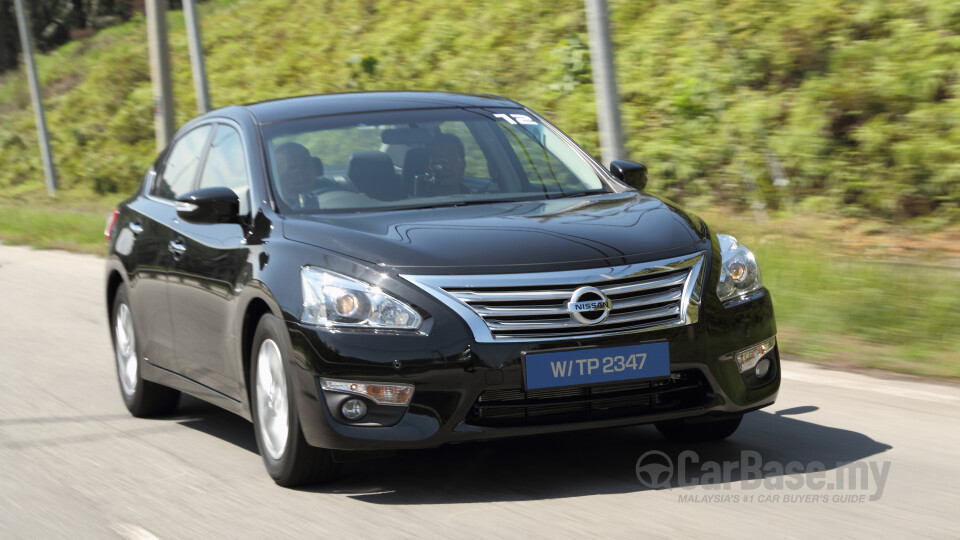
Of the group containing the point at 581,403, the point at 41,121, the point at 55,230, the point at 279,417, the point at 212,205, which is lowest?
the point at 41,121

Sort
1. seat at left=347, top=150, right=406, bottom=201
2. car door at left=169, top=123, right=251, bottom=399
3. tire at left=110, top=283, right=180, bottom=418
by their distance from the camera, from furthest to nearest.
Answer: tire at left=110, top=283, right=180, bottom=418
seat at left=347, top=150, right=406, bottom=201
car door at left=169, top=123, right=251, bottom=399

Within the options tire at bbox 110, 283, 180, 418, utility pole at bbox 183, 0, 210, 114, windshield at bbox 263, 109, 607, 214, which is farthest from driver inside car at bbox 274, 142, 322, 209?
utility pole at bbox 183, 0, 210, 114

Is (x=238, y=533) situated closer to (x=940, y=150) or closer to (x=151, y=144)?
(x=940, y=150)

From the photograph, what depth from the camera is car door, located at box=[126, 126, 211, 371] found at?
627 cm

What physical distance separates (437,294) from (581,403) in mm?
638

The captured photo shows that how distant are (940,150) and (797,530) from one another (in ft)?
27.2

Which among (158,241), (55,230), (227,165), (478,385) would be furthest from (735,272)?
(55,230)

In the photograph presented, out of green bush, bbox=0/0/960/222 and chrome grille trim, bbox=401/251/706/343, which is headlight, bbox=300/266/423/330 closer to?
chrome grille trim, bbox=401/251/706/343

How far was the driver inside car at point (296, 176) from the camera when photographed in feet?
17.9

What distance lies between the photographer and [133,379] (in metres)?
6.89

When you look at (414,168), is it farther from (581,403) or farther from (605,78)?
(605,78)

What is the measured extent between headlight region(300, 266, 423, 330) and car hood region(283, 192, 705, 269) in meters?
0.12

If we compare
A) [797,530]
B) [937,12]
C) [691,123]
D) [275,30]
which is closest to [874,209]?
[937,12]

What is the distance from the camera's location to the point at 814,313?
8.13 metres
